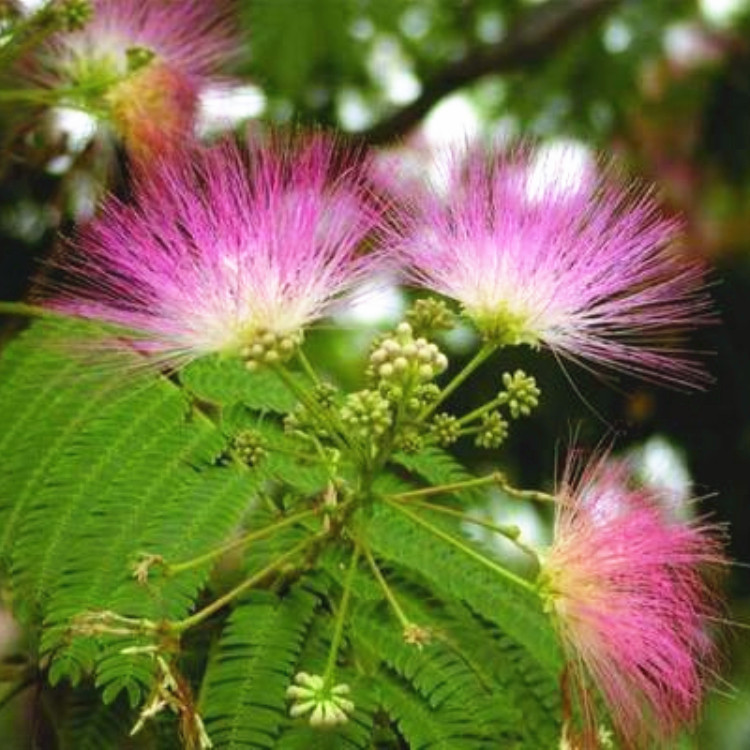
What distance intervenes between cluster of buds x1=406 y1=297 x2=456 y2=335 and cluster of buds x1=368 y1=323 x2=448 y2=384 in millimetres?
91

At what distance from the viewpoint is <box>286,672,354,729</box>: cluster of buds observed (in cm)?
230

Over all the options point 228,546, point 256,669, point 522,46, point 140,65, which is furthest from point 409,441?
point 522,46

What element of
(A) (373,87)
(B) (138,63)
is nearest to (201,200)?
(B) (138,63)

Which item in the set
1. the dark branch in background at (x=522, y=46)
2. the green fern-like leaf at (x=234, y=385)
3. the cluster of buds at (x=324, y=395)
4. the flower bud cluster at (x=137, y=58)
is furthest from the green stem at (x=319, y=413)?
the dark branch in background at (x=522, y=46)

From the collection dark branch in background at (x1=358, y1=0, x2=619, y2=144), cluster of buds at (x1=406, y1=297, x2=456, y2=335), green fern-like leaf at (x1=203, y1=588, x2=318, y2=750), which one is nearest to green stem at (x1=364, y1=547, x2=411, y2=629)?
green fern-like leaf at (x1=203, y1=588, x2=318, y2=750)

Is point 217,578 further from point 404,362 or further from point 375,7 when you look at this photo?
point 375,7

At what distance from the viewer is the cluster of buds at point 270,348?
250 cm

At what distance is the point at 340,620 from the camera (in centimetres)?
242

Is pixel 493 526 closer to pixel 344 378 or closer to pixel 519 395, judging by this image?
pixel 519 395

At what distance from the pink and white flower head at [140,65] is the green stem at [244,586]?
101 centimetres

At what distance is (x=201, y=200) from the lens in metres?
2.56

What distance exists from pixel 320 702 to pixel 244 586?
0.20 metres

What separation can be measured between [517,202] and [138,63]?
3.31 feet

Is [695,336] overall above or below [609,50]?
below
